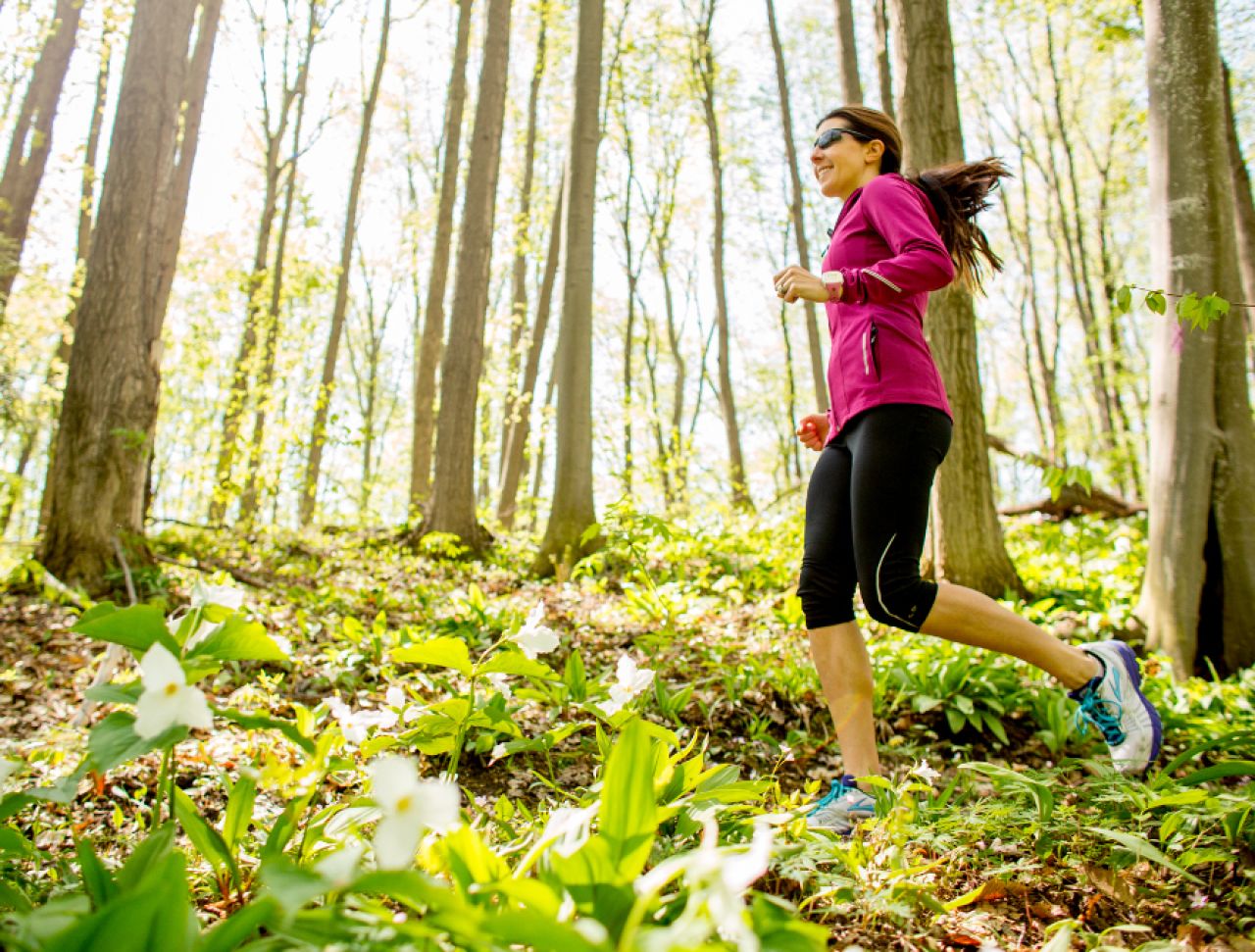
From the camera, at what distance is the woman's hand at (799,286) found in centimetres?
210

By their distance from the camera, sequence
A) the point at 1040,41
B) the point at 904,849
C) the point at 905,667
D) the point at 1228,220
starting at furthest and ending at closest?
the point at 1040,41 < the point at 1228,220 < the point at 905,667 < the point at 904,849

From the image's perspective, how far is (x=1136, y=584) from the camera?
444cm

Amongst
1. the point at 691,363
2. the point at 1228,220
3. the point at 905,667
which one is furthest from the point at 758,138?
the point at 905,667

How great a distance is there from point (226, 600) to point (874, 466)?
5.20 ft

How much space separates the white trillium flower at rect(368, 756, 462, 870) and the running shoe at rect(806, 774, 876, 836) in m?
1.31

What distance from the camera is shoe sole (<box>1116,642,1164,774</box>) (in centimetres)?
221

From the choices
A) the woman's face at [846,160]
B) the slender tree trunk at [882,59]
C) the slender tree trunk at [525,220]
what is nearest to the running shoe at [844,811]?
the woman's face at [846,160]

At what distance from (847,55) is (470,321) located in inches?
176

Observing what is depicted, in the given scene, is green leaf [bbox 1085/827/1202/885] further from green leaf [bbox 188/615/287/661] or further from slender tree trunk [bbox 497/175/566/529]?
slender tree trunk [bbox 497/175/566/529]

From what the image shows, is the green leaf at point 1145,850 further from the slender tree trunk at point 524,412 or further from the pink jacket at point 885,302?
the slender tree trunk at point 524,412

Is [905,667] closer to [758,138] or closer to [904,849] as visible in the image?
[904,849]

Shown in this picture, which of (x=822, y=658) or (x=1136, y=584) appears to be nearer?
(x=822, y=658)

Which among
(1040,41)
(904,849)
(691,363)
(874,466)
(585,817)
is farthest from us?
(691,363)

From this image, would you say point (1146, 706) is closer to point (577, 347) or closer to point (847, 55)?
point (577, 347)
